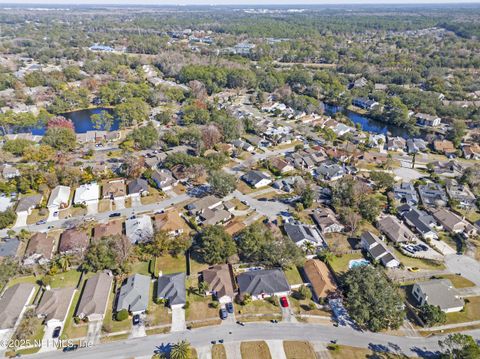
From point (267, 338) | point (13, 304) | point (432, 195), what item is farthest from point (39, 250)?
point (432, 195)

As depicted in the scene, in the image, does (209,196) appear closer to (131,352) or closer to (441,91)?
(131,352)

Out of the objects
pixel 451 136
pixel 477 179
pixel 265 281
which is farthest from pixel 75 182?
pixel 451 136

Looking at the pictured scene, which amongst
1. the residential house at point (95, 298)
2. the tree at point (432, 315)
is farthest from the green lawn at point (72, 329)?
the tree at point (432, 315)

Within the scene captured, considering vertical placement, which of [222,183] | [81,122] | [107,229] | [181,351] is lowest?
[81,122]

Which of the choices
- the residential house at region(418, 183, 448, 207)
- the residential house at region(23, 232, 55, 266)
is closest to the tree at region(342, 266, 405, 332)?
the residential house at region(418, 183, 448, 207)

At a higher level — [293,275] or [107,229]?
[107,229]

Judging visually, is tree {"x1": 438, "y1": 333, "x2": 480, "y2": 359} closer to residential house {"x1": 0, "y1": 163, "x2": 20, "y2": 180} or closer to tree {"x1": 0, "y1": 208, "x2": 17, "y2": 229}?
tree {"x1": 0, "y1": 208, "x2": 17, "y2": 229}

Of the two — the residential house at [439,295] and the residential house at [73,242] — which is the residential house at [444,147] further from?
the residential house at [73,242]

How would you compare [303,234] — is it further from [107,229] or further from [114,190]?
[114,190]
